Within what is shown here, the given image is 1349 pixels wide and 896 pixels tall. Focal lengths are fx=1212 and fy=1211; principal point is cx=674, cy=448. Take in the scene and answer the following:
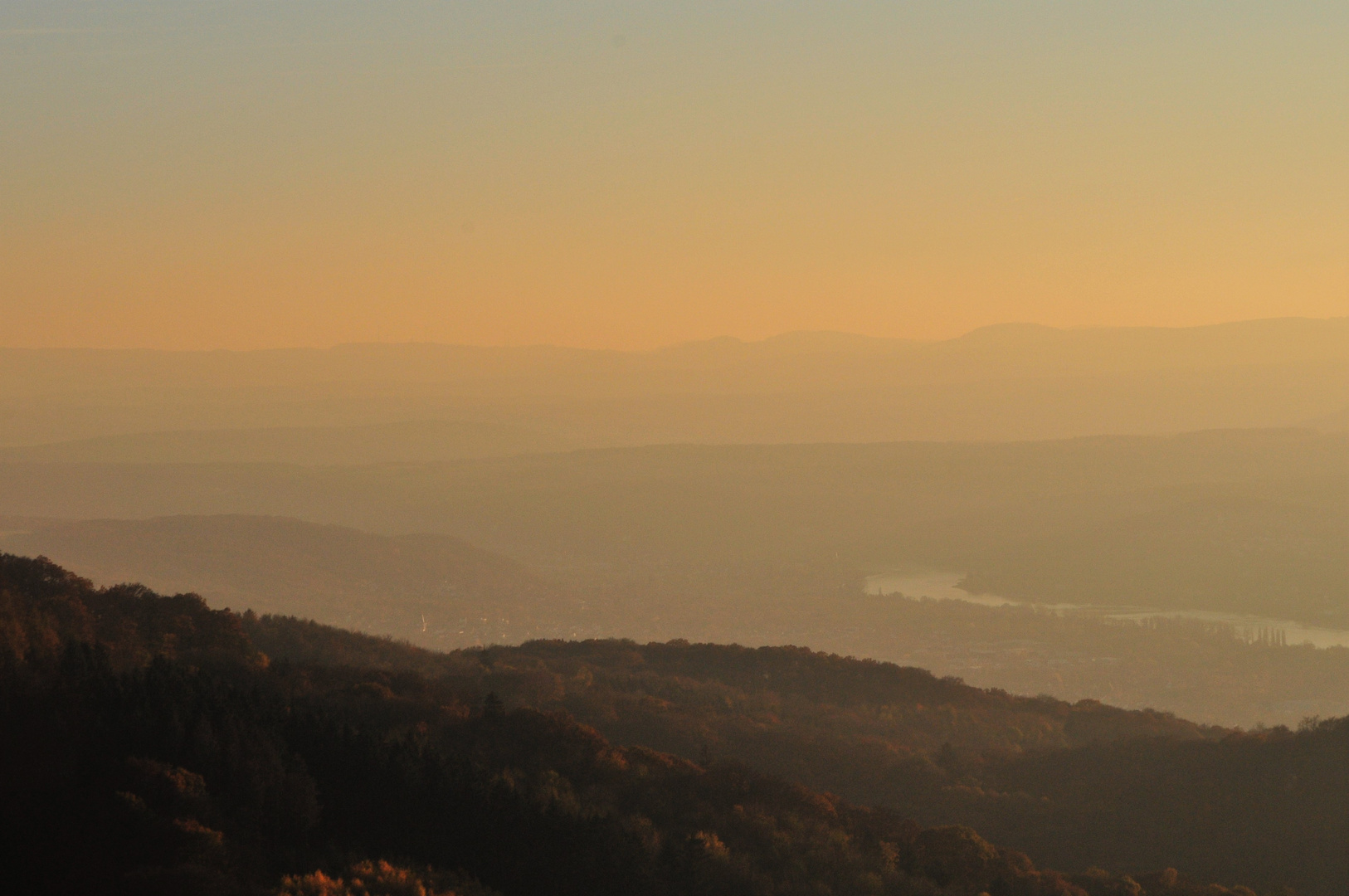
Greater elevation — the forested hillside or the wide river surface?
the forested hillside

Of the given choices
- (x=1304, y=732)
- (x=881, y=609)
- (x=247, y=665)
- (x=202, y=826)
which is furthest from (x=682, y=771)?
(x=881, y=609)

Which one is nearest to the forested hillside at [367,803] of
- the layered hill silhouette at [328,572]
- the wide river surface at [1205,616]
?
the layered hill silhouette at [328,572]

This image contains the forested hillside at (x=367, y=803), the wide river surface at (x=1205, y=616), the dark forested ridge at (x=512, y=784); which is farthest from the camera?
the wide river surface at (x=1205, y=616)

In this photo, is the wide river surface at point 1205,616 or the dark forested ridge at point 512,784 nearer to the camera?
the dark forested ridge at point 512,784

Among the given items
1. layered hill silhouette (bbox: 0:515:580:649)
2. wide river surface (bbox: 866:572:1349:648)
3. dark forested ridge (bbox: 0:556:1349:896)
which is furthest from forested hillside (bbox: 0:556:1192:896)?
wide river surface (bbox: 866:572:1349:648)

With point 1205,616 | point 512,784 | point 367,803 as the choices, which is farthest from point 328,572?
point 367,803

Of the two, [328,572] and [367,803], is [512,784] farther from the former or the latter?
[328,572]

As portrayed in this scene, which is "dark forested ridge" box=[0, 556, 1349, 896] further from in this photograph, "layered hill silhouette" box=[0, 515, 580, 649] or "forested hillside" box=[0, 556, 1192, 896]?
"layered hill silhouette" box=[0, 515, 580, 649]

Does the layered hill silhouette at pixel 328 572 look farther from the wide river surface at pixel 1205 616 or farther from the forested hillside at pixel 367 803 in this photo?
the forested hillside at pixel 367 803

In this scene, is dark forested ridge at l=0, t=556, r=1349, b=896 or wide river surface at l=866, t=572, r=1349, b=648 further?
wide river surface at l=866, t=572, r=1349, b=648

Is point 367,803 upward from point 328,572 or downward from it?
upward
